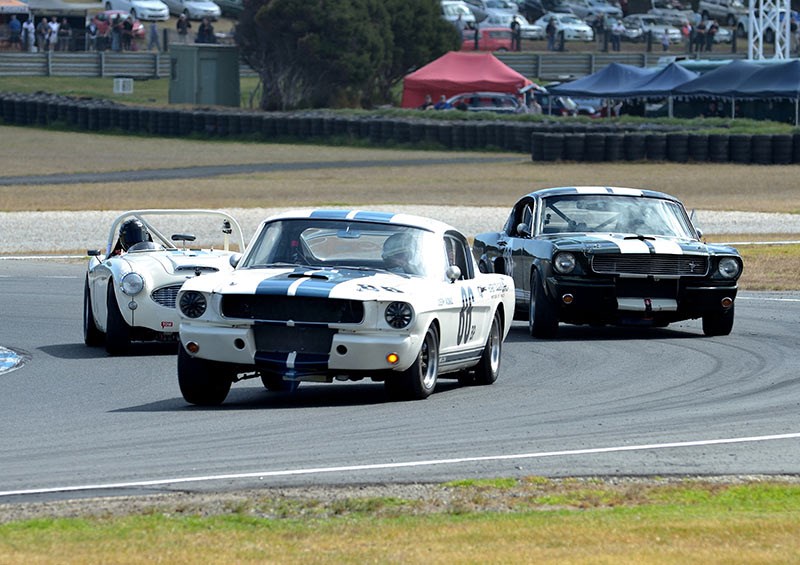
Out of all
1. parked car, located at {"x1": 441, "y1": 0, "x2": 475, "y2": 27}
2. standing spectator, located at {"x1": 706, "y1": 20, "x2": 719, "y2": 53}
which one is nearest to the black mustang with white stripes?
parked car, located at {"x1": 441, "y1": 0, "x2": 475, "y2": 27}

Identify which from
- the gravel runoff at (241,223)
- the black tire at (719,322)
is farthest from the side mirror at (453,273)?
the gravel runoff at (241,223)

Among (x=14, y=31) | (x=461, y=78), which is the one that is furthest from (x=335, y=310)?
(x=14, y=31)

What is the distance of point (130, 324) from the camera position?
12.5 meters

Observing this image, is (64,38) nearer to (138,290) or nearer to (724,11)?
(724,11)

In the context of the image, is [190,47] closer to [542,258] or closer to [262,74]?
[262,74]

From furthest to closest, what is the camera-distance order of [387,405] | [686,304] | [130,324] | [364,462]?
[686,304], [130,324], [387,405], [364,462]

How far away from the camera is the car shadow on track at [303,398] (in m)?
9.83

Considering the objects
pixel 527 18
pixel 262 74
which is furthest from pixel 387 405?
pixel 527 18

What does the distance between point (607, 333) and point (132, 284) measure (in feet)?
14.7

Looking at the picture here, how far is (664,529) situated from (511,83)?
51.3 metres

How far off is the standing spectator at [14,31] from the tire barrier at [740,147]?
41721 mm

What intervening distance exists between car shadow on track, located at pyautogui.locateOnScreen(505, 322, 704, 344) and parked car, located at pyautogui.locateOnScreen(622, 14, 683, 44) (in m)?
69.7

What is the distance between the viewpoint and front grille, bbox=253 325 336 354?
937cm

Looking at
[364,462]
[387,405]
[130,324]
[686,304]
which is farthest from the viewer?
[686,304]
